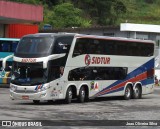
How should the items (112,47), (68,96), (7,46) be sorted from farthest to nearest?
(7,46) < (112,47) < (68,96)

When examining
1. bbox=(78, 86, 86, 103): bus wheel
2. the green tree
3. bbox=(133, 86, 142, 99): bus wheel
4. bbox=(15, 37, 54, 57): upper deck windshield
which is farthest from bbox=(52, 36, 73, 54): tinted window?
the green tree

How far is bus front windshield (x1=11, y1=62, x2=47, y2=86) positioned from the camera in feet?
79.2

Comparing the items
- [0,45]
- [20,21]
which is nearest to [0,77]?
[0,45]

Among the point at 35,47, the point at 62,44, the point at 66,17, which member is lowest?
the point at 35,47

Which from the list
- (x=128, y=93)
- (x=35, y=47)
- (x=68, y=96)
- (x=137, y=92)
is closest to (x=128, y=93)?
(x=128, y=93)

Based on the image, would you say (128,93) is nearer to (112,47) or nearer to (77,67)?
(112,47)

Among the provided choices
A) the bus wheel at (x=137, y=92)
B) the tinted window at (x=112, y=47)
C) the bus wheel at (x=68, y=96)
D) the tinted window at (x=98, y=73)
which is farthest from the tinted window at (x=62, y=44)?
the bus wheel at (x=137, y=92)

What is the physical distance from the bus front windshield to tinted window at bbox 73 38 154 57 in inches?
96.4

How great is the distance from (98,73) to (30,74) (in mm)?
4978

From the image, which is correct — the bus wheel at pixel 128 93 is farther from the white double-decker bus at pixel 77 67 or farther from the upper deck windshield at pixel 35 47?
the upper deck windshield at pixel 35 47

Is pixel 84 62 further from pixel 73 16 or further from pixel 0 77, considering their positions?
pixel 73 16

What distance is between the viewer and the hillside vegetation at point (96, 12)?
7625cm

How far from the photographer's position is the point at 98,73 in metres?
28.0

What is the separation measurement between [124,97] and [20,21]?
18.8m
